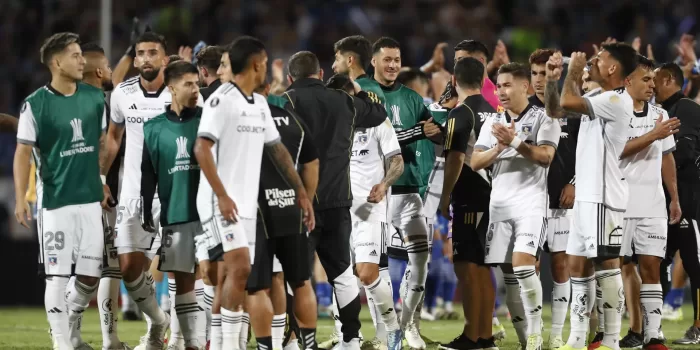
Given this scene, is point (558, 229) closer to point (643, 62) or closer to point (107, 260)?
point (643, 62)

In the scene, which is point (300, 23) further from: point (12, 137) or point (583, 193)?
point (583, 193)

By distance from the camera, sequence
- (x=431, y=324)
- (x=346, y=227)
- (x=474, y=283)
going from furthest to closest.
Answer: (x=431, y=324)
(x=474, y=283)
(x=346, y=227)

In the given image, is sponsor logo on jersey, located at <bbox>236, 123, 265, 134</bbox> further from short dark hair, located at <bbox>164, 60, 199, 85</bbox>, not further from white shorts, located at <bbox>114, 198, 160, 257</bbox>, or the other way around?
white shorts, located at <bbox>114, 198, 160, 257</bbox>

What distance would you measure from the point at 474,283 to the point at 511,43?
41.4ft

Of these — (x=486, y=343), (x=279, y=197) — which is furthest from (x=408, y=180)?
(x=279, y=197)

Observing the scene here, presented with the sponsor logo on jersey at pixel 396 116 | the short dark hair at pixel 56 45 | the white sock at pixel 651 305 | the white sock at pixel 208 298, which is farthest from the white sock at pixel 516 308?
the short dark hair at pixel 56 45

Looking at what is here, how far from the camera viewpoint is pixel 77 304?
30.4ft

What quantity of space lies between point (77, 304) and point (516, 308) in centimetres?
378

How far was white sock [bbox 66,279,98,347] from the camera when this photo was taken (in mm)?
9164

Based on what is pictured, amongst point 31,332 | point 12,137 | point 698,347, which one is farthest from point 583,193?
point 12,137

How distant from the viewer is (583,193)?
9281 millimetres

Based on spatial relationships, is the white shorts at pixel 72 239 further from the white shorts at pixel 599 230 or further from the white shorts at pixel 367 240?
the white shorts at pixel 599 230

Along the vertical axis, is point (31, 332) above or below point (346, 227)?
below

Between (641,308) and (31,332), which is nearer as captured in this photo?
(641,308)
